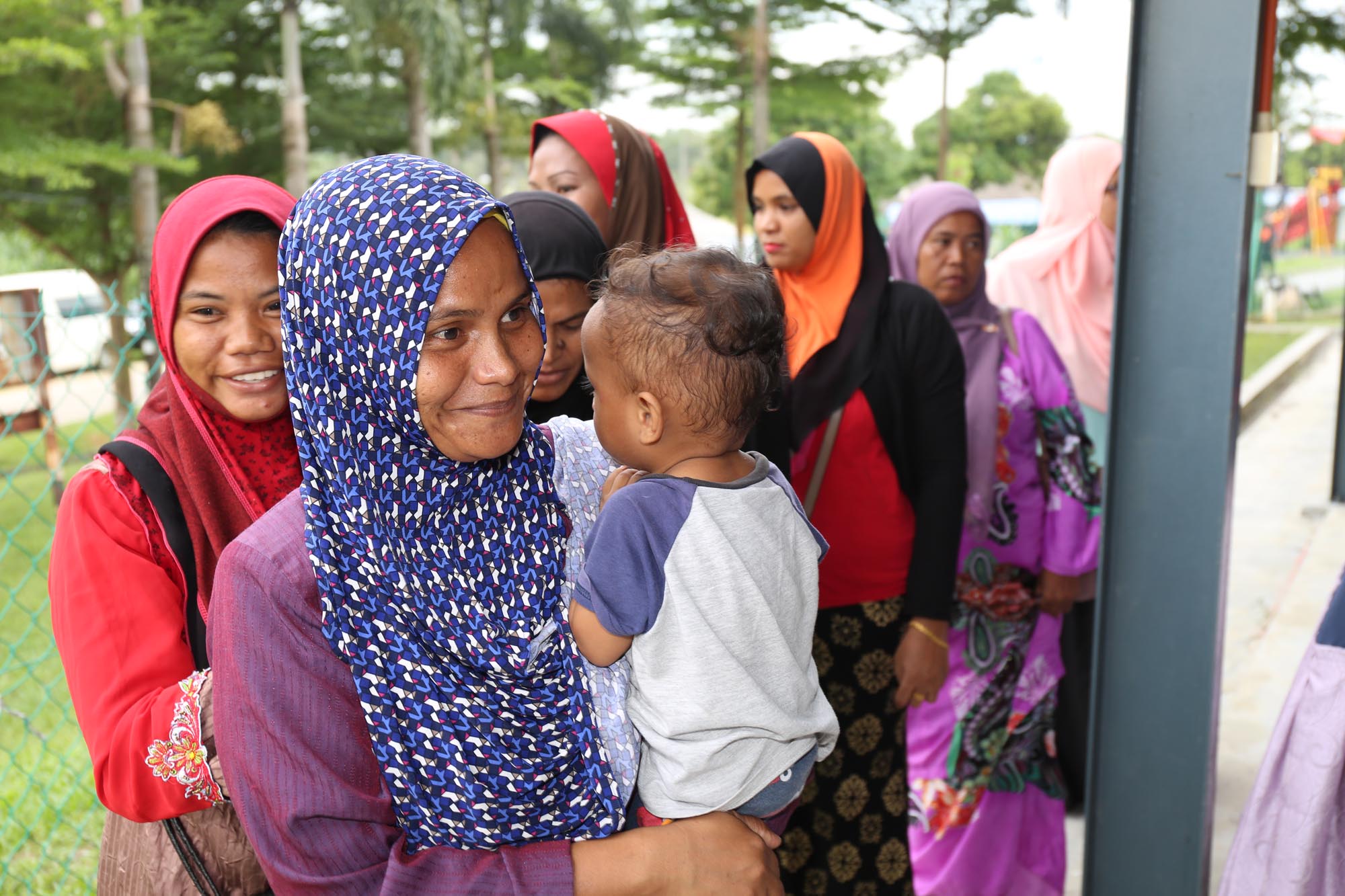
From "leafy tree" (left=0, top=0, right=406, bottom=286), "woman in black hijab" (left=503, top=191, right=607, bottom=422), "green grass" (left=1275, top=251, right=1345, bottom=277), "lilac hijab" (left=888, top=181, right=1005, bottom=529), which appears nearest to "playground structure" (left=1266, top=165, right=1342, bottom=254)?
"green grass" (left=1275, top=251, right=1345, bottom=277)

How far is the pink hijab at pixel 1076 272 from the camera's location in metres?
3.97

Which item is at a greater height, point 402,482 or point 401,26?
point 401,26

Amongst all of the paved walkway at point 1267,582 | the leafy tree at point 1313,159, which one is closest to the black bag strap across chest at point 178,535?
the paved walkway at point 1267,582

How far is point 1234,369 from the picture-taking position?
1996 mm

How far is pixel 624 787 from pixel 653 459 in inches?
16.6

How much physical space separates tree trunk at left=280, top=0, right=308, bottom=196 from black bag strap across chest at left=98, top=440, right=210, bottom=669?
516 inches

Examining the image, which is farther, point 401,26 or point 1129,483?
point 401,26

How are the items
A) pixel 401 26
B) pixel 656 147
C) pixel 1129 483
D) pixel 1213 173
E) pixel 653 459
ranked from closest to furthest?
1. pixel 653 459
2. pixel 1213 173
3. pixel 1129 483
4. pixel 656 147
5. pixel 401 26

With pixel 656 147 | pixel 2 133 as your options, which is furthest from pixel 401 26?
pixel 656 147

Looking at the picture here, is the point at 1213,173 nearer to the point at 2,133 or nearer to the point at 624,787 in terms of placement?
the point at 624,787

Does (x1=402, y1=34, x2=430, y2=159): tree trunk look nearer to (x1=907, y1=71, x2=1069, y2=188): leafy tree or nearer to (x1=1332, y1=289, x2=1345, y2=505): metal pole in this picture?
(x1=1332, y1=289, x2=1345, y2=505): metal pole

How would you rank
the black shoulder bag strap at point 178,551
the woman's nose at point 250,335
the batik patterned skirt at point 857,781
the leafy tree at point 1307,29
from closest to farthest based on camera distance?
1. the black shoulder bag strap at point 178,551
2. the woman's nose at point 250,335
3. the batik patterned skirt at point 857,781
4. the leafy tree at point 1307,29

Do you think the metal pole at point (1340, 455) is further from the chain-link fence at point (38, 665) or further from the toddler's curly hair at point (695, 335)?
the chain-link fence at point (38, 665)

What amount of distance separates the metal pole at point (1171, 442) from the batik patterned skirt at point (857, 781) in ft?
1.55
